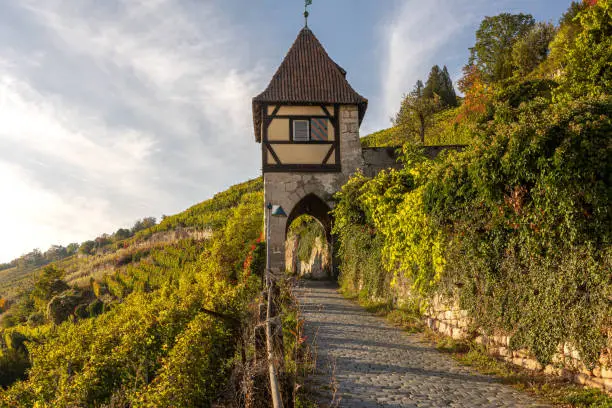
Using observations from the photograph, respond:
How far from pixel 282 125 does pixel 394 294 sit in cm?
741

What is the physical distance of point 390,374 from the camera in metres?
5.27

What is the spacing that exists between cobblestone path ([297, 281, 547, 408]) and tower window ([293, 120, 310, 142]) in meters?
7.70

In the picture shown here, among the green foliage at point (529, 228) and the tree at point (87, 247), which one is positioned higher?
the tree at point (87, 247)

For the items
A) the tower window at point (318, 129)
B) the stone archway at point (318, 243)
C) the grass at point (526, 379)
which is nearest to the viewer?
the grass at point (526, 379)

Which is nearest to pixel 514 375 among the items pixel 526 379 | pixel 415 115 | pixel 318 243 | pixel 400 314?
pixel 526 379

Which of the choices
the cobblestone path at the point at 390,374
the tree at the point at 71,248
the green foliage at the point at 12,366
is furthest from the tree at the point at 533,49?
the tree at the point at 71,248

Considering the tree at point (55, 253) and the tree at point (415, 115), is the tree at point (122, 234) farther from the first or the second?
the tree at point (415, 115)

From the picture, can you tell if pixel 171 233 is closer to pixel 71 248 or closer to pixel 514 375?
pixel 514 375

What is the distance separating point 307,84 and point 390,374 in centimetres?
1165

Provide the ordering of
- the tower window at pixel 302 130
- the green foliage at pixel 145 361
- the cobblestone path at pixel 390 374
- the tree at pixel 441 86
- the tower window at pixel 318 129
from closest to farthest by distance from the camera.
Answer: the cobblestone path at pixel 390 374 → the green foliage at pixel 145 361 → the tower window at pixel 302 130 → the tower window at pixel 318 129 → the tree at pixel 441 86

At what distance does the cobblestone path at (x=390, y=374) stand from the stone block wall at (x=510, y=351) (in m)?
0.42

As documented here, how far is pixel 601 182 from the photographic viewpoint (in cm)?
409

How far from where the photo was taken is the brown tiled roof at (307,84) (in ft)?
47.9

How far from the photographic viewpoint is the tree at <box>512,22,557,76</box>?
32.3 m
